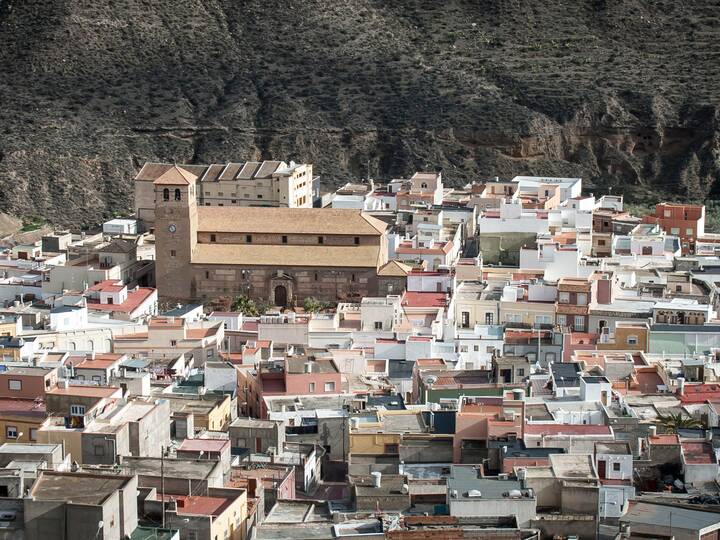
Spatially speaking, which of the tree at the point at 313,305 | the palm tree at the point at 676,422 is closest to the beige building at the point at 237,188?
the tree at the point at 313,305

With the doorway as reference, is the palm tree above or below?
below

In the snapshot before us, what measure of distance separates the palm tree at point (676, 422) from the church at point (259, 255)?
60.0 ft

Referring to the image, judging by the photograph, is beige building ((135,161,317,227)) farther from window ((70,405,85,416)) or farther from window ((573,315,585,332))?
window ((70,405,85,416))

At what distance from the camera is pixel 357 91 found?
93938 mm

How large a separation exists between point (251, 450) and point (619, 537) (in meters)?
10.7

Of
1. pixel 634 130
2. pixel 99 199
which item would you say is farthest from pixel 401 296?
pixel 634 130

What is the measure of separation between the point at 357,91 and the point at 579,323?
145 ft

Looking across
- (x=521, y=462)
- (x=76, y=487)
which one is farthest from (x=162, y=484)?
(x=521, y=462)

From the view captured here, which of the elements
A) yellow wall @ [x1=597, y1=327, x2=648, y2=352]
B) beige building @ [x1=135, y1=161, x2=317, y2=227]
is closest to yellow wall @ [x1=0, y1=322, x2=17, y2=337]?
yellow wall @ [x1=597, y1=327, x2=648, y2=352]

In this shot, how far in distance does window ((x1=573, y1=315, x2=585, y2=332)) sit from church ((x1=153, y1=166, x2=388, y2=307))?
300 inches

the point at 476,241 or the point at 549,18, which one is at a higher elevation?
Result: the point at 549,18

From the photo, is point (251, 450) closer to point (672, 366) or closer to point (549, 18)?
point (672, 366)

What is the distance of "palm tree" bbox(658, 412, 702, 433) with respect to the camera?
3878 centimetres

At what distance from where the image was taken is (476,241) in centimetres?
6309
